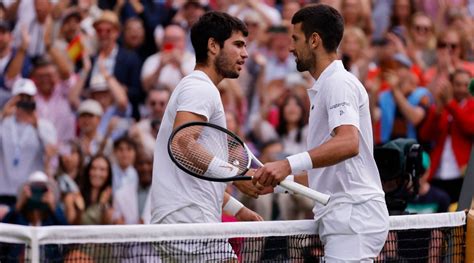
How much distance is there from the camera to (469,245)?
26.1 feet

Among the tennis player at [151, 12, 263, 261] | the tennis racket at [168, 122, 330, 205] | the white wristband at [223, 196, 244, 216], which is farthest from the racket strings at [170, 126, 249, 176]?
the white wristband at [223, 196, 244, 216]

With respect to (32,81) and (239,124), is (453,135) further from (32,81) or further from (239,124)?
(32,81)

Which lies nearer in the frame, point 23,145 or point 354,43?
point 23,145

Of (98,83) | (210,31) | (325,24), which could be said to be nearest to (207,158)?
(210,31)

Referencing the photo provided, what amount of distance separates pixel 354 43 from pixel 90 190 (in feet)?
12.5

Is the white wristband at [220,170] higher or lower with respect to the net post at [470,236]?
higher

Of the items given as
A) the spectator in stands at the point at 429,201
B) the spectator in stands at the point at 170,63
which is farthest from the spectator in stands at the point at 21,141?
the spectator in stands at the point at 429,201

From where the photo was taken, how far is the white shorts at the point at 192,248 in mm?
7406

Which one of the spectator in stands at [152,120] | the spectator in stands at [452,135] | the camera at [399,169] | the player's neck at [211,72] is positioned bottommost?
the camera at [399,169]

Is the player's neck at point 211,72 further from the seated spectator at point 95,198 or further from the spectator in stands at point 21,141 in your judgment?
the spectator in stands at point 21,141

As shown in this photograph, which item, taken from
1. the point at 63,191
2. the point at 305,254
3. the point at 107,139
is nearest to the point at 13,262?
the point at 305,254

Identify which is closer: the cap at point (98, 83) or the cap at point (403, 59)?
the cap at point (98, 83)

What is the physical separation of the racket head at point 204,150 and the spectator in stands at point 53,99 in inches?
274

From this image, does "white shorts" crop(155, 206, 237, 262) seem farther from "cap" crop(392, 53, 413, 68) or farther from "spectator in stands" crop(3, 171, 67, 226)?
"cap" crop(392, 53, 413, 68)
